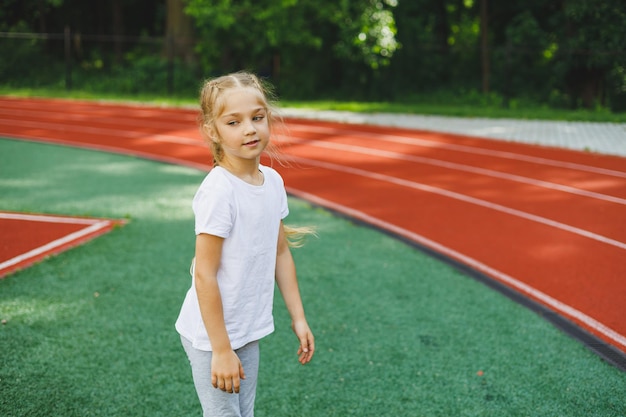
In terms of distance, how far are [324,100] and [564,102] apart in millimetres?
7187

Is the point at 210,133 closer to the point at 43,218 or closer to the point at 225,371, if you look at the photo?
the point at 225,371

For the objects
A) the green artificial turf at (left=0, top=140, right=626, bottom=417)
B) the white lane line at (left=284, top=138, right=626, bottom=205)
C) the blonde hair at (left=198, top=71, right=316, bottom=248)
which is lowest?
the green artificial turf at (left=0, top=140, right=626, bottom=417)

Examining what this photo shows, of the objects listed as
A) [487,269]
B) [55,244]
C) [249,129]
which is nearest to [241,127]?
[249,129]

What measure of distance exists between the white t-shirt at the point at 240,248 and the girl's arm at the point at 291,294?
5.4 inches

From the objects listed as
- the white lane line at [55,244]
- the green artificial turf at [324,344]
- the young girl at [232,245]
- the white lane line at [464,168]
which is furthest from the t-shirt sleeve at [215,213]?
the white lane line at [464,168]

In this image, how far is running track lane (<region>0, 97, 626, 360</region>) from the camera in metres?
4.94

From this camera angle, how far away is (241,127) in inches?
76.6

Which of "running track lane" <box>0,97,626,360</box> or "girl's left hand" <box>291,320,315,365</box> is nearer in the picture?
"girl's left hand" <box>291,320,315,365</box>

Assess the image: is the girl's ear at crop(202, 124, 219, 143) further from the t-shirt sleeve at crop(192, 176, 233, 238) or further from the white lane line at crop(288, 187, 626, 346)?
the white lane line at crop(288, 187, 626, 346)

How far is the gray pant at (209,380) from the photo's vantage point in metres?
2.00

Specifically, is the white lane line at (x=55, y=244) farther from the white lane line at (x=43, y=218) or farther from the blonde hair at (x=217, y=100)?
the blonde hair at (x=217, y=100)

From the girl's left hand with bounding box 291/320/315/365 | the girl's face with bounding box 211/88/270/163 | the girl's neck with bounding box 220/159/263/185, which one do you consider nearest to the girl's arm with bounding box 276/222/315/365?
the girl's left hand with bounding box 291/320/315/365

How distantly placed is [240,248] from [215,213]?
149 millimetres

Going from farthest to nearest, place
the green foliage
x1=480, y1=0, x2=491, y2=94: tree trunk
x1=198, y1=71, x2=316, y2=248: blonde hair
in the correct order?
x1=480, y1=0, x2=491, y2=94: tree trunk, the green foliage, x1=198, y1=71, x2=316, y2=248: blonde hair
